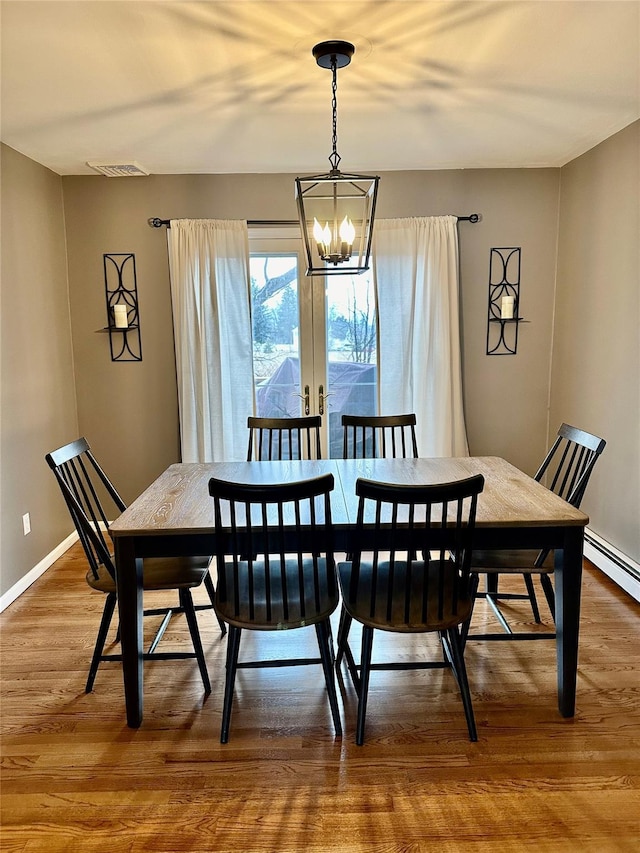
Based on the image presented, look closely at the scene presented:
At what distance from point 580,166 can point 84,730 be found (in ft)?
13.6

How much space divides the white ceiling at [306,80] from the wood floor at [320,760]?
2584mm

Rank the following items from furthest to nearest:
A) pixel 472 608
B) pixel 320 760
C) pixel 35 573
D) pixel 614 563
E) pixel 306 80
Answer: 1. pixel 35 573
2. pixel 614 563
3. pixel 306 80
4. pixel 472 608
5. pixel 320 760

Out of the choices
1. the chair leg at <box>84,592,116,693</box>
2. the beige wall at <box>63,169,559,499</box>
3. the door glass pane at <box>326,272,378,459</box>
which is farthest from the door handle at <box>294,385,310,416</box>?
the chair leg at <box>84,592,116,693</box>

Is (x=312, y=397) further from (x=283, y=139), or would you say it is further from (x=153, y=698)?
(x=153, y=698)

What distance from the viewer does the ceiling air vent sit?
11.4 feet

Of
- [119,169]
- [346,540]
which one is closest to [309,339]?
[119,169]

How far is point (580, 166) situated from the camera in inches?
140

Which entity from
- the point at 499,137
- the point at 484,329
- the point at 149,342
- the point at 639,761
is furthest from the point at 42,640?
the point at 499,137

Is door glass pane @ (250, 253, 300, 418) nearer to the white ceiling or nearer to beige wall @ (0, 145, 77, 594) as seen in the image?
the white ceiling

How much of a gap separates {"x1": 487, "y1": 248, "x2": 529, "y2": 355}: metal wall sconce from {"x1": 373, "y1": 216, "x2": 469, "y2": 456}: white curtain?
0.31m

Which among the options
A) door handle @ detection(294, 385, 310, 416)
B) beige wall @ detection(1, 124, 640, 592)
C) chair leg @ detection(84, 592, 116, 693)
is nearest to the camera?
chair leg @ detection(84, 592, 116, 693)

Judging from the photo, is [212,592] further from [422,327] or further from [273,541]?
[422,327]

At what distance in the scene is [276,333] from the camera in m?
3.96

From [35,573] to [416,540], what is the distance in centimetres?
256
